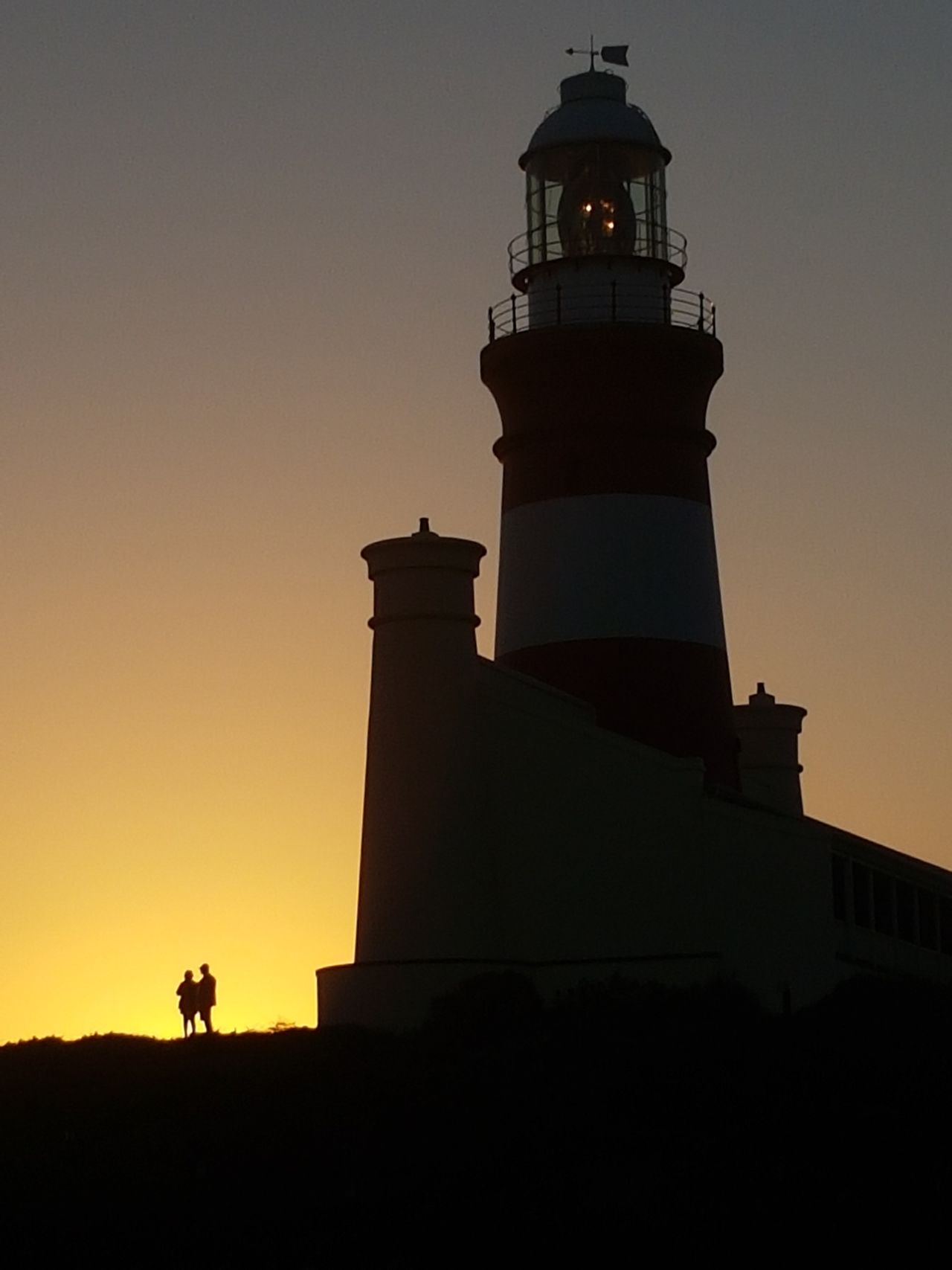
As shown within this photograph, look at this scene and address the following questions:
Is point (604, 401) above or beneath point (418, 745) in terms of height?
above

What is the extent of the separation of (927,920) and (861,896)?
166 inches

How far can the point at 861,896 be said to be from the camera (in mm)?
38719

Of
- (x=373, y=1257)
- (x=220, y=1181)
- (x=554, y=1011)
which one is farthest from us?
(x=554, y=1011)

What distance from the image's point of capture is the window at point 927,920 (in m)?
42.0

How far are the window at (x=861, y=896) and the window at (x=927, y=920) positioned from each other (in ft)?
10.4

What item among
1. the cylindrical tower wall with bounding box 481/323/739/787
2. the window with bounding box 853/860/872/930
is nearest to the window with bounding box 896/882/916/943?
the window with bounding box 853/860/872/930

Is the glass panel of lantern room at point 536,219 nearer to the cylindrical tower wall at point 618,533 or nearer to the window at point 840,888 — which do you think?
the cylindrical tower wall at point 618,533

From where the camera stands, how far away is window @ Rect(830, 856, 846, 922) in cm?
3725

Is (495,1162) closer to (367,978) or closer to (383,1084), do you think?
(383,1084)

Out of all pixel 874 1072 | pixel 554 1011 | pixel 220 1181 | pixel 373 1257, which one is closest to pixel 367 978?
pixel 554 1011

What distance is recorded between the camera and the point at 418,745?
104ft

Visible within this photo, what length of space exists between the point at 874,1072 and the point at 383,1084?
18.0ft

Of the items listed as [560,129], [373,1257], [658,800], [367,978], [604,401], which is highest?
[560,129]

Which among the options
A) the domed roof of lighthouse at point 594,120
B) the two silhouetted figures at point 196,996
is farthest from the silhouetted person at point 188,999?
the domed roof of lighthouse at point 594,120
